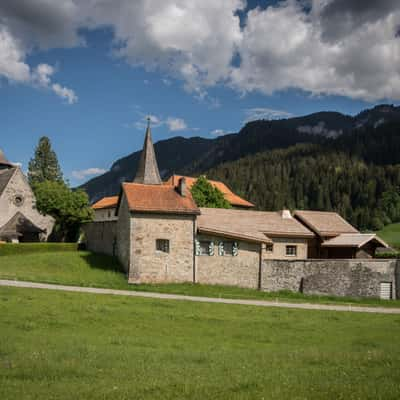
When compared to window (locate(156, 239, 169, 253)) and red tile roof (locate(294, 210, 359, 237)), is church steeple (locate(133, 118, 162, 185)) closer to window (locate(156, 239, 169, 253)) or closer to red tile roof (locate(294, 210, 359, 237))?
red tile roof (locate(294, 210, 359, 237))

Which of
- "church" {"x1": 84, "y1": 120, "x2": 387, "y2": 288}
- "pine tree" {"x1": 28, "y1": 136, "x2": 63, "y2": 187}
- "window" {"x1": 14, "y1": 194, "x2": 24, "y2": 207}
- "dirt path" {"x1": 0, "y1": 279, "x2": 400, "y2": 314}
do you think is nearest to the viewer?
"dirt path" {"x1": 0, "y1": 279, "x2": 400, "y2": 314}

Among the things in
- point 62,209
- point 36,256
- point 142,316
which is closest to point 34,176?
point 62,209

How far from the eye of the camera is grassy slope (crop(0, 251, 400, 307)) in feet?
90.5

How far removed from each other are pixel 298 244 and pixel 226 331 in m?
24.2

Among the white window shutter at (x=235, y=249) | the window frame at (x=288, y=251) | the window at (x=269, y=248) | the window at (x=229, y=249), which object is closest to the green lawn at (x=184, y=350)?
the window at (x=229, y=249)

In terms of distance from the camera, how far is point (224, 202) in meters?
55.7

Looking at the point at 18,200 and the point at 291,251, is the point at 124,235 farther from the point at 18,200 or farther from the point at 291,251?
the point at 18,200

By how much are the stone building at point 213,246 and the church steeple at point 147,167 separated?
500 inches

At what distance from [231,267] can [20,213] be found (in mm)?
29069

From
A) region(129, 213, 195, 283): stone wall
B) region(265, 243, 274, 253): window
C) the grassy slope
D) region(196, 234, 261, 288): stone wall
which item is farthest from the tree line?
region(129, 213, 195, 283): stone wall

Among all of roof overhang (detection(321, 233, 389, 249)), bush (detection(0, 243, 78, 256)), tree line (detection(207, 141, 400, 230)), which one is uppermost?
tree line (detection(207, 141, 400, 230))

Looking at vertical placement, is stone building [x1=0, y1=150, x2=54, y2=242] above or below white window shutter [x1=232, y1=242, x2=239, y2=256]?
above

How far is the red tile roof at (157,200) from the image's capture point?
3139 cm

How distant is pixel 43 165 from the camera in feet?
256
